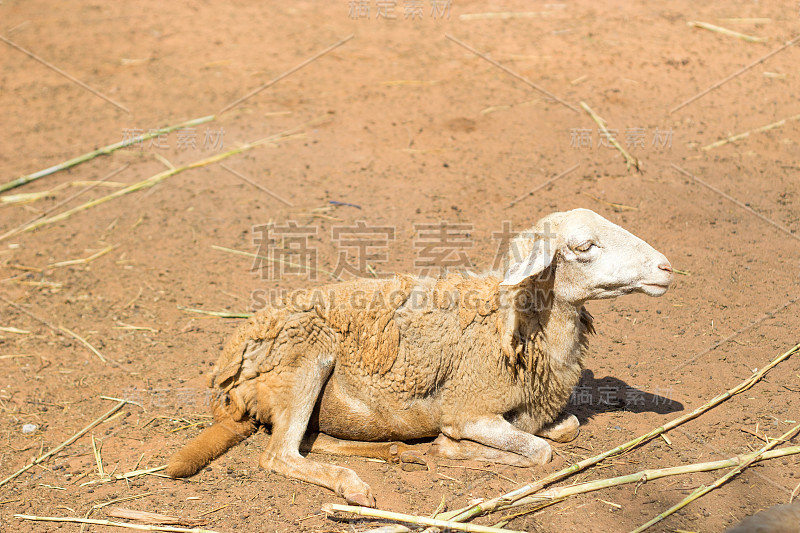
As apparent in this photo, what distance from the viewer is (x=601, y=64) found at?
38.3ft

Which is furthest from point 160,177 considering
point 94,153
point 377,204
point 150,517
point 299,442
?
point 150,517

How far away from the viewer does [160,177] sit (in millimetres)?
10094

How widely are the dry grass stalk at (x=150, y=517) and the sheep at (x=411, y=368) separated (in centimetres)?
37

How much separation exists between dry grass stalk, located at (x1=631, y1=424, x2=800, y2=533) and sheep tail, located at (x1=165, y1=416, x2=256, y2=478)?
2858 mm

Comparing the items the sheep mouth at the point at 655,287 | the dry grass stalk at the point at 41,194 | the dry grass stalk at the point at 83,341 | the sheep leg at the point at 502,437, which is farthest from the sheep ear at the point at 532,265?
the dry grass stalk at the point at 41,194

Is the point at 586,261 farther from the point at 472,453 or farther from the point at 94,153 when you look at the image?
the point at 94,153

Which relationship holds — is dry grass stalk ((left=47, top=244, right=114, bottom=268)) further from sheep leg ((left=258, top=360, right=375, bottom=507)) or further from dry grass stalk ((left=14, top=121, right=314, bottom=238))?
sheep leg ((left=258, top=360, right=375, bottom=507))

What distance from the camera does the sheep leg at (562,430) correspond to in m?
5.29

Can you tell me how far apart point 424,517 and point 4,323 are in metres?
5.42

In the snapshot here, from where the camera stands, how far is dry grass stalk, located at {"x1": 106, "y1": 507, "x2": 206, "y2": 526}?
458cm

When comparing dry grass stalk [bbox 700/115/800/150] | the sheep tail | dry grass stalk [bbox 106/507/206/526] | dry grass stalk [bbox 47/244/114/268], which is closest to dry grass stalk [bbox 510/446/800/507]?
dry grass stalk [bbox 106/507/206/526]

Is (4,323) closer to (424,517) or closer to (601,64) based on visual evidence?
(424,517)

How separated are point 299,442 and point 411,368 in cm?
95

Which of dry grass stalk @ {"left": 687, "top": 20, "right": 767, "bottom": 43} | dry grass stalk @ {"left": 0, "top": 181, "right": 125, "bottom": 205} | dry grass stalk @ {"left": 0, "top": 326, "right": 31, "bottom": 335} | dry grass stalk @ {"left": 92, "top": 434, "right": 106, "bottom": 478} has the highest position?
dry grass stalk @ {"left": 687, "top": 20, "right": 767, "bottom": 43}
